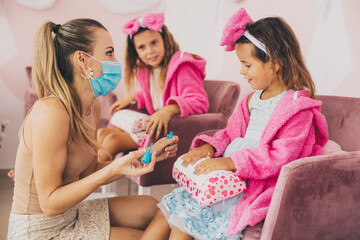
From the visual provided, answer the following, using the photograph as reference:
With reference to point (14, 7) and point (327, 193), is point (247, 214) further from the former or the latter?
point (14, 7)

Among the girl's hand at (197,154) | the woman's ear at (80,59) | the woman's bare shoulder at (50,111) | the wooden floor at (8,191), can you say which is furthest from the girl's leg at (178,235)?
the wooden floor at (8,191)

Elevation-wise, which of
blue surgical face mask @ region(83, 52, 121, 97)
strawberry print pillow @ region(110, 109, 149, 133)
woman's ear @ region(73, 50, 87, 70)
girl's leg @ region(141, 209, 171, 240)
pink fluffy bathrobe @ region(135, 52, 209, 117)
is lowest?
girl's leg @ region(141, 209, 171, 240)

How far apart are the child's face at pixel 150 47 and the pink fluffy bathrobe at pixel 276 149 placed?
1.08m

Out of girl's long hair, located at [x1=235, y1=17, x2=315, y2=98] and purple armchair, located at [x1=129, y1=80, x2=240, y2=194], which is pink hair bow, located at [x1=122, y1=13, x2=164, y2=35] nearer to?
purple armchair, located at [x1=129, y1=80, x2=240, y2=194]

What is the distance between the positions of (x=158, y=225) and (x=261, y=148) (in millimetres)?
473

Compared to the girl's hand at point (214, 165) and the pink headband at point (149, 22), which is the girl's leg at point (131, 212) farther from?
the pink headband at point (149, 22)

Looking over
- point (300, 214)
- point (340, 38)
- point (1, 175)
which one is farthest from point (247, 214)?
point (1, 175)

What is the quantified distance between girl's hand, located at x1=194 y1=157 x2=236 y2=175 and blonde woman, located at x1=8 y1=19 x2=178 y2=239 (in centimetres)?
18

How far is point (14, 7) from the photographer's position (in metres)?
2.81

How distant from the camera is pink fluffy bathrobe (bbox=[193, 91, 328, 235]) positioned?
113 centimetres

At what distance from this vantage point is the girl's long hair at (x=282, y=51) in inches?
49.7

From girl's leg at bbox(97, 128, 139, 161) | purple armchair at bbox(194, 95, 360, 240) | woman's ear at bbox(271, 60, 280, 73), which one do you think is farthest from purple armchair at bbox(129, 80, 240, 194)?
purple armchair at bbox(194, 95, 360, 240)

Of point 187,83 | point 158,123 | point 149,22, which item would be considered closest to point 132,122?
point 158,123

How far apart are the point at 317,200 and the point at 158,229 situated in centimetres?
57
